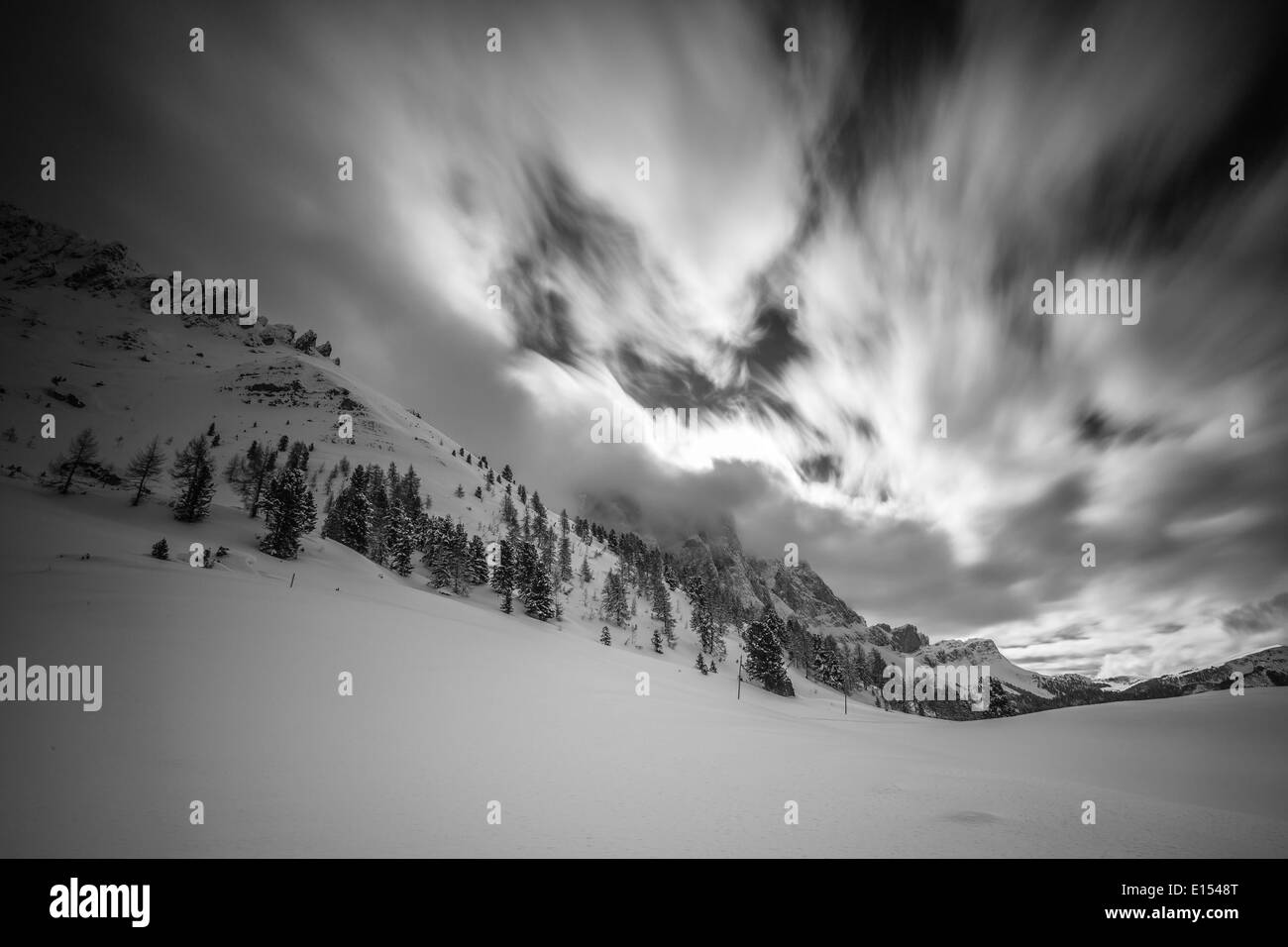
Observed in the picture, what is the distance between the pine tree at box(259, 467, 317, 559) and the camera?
50875 mm

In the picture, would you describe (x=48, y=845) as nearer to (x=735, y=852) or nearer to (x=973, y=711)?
(x=735, y=852)

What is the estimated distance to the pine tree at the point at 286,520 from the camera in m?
50.9

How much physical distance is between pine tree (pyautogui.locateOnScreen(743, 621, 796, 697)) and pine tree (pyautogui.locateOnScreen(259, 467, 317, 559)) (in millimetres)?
63044

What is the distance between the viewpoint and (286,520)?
5219cm

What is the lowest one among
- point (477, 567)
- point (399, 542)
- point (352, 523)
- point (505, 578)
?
point (505, 578)

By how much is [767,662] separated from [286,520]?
66.7 meters

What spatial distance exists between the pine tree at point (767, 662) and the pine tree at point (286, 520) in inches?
2482

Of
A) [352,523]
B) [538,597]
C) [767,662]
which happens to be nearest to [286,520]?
[352,523]

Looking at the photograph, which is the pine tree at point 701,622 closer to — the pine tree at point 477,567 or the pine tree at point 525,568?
the pine tree at point 525,568

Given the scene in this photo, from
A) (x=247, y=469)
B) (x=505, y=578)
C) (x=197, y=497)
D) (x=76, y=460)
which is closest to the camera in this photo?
(x=197, y=497)

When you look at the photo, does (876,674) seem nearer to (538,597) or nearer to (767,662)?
(767,662)
